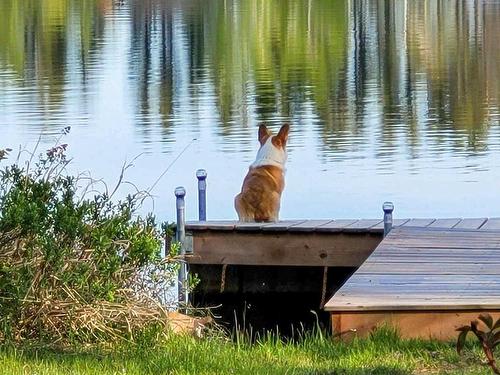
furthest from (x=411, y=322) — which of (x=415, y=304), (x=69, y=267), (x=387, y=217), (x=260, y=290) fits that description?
(x=260, y=290)

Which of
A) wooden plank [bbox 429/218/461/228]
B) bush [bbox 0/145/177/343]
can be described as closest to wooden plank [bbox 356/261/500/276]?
bush [bbox 0/145/177/343]

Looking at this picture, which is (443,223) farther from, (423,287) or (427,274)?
(423,287)

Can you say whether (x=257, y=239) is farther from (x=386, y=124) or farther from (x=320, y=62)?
(x=320, y=62)

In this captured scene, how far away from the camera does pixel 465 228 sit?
11.4m

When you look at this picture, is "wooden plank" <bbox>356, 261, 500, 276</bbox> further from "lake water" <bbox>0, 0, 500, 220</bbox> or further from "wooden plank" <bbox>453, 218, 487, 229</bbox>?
"lake water" <bbox>0, 0, 500, 220</bbox>

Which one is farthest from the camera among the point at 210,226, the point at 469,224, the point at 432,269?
the point at 210,226

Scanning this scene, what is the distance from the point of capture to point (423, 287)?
8.80m

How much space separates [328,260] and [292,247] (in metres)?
0.35

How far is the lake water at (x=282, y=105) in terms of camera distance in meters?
20.1

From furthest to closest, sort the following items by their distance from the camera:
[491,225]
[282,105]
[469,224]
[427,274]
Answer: [282,105] < [469,224] < [491,225] < [427,274]

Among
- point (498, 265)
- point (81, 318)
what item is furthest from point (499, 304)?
point (81, 318)

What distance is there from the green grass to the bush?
0.29m

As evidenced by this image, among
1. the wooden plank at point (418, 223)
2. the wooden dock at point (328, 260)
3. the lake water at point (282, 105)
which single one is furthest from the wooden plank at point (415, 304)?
the lake water at point (282, 105)

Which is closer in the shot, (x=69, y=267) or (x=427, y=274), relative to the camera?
(x=69, y=267)
